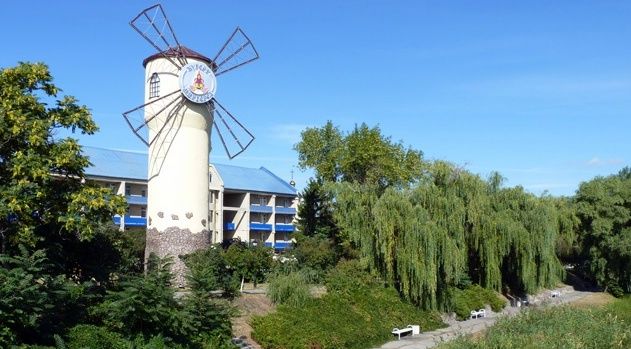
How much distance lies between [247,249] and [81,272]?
28.7 feet

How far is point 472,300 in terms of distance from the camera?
28.4 m

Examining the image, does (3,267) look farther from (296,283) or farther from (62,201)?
(296,283)

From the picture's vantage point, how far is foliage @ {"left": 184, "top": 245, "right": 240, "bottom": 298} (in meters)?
17.2

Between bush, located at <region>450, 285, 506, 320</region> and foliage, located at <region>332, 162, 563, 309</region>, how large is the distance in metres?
0.47

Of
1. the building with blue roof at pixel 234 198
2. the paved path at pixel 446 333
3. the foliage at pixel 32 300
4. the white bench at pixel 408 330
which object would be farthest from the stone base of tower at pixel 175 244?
the building with blue roof at pixel 234 198

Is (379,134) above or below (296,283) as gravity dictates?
above

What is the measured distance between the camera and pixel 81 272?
16625 mm

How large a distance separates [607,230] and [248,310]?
2558 centimetres

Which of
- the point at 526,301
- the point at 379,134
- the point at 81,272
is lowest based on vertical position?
the point at 526,301

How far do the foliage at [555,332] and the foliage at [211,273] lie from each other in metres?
7.08

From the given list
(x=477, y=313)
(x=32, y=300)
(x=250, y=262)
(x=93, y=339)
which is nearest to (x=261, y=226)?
(x=477, y=313)

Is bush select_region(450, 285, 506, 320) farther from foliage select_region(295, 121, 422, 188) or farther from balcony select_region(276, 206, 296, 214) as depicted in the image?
balcony select_region(276, 206, 296, 214)

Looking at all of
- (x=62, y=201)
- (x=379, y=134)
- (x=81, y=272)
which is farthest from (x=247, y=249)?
(x=379, y=134)

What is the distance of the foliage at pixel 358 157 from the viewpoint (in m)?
40.9
